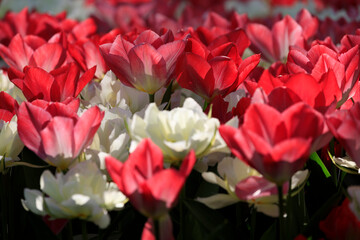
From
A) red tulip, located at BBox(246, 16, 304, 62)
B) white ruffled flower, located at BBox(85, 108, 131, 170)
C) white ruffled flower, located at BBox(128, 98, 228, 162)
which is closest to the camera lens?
white ruffled flower, located at BBox(128, 98, 228, 162)

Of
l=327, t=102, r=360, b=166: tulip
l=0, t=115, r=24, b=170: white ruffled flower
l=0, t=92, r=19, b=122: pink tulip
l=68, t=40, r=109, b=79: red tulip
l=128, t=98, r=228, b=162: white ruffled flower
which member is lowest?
l=68, t=40, r=109, b=79: red tulip

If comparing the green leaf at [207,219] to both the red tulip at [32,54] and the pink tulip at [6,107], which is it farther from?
the red tulip at [32,54]

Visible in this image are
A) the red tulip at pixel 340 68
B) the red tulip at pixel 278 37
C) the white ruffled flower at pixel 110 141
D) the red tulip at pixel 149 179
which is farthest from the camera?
the red tulip at pixel 278 37

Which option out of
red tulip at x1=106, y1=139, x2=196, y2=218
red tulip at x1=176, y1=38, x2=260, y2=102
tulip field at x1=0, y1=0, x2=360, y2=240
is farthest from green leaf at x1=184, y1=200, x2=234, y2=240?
red tulip at x1=176, y1=38, x2=260, y2=102

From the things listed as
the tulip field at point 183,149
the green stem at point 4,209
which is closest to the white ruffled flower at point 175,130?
the tulip field at point 183,149

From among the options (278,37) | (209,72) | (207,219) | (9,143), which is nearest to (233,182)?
(207,219)

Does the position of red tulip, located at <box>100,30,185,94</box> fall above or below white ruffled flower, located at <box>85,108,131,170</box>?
above

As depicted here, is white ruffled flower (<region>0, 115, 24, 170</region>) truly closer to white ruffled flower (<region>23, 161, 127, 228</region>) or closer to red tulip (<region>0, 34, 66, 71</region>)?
white ruffled flower (<region>23, 161, 127, 228</region>)

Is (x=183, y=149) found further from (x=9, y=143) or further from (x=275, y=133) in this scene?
(x=9, y=143)

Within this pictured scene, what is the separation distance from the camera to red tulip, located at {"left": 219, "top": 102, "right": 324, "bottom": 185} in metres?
0.96

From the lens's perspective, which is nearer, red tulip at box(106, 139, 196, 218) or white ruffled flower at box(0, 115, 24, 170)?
red tulip at box(106, 139, 196, 218)

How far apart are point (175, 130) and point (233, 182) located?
0.14m

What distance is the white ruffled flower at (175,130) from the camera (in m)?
1.04

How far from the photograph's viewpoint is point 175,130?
3.50ft
